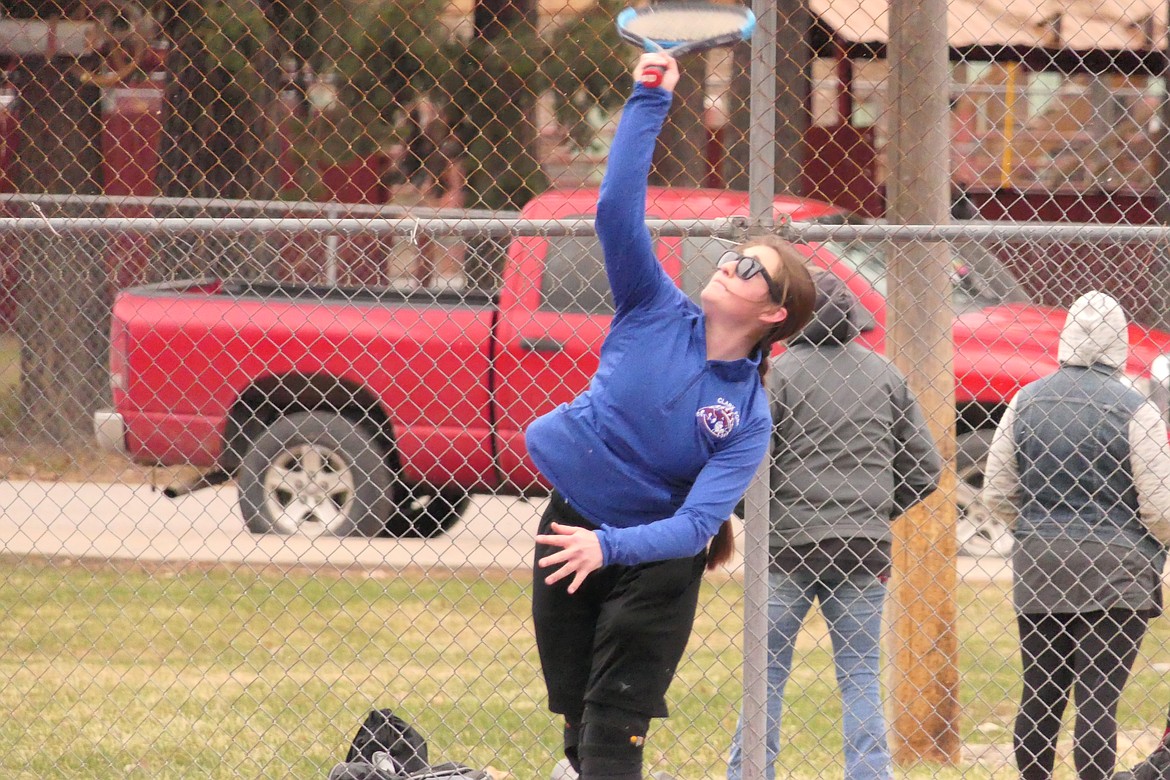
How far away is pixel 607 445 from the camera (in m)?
3.05

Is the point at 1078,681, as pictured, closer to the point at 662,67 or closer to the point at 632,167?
the point at 632,167

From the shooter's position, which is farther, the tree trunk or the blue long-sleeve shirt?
the tree trunk

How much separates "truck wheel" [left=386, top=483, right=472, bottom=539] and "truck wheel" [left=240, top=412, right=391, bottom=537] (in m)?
0.20

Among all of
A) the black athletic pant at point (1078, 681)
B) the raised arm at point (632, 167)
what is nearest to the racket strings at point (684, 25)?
the raised arm at point (632, 167)

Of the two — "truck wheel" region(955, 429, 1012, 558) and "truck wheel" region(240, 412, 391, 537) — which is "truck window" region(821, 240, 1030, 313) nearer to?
"truck wheel" region(955, 429, 1012, 558)

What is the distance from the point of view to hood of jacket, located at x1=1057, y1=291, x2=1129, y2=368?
4375 mm

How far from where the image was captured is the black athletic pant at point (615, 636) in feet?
10.1

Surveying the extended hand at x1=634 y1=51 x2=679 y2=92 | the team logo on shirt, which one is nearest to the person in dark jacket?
the team logo on shirt

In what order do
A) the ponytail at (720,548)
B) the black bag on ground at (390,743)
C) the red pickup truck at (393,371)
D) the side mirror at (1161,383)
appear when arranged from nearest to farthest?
the ponytail at (720,548) → the black bag on ground at (390,743) → the side mirror at (1161,383) → the red pickup truck at (393,371)

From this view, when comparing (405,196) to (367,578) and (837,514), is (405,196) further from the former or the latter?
(837,514)

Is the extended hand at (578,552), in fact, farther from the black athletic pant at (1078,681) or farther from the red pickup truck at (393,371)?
the red pickup truck at (393,371)

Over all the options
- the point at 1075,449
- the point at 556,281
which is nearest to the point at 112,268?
the point at 556,281

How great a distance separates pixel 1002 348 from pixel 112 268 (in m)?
5.39

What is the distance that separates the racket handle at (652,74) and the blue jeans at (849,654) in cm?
212
